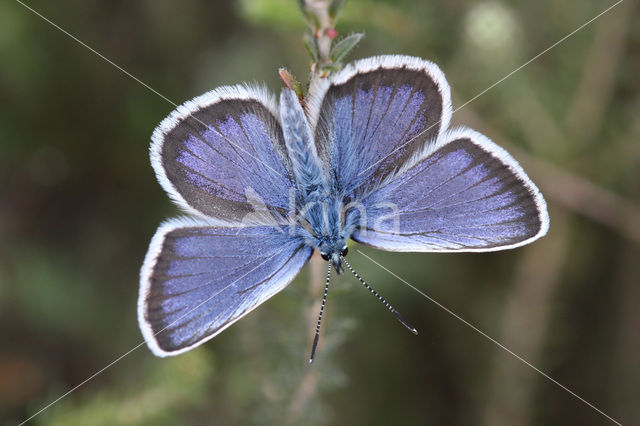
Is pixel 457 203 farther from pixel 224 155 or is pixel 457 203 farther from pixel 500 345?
pixel 500 345

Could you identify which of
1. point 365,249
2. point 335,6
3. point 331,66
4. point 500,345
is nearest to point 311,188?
point 331,66

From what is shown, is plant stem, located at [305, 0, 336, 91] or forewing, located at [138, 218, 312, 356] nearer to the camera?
plant stem, located at [305, 0, 336, 91]

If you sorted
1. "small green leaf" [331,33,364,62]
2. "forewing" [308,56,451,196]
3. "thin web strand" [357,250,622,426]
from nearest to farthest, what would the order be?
"small green leaf" [331,33,364,62]
"forewing" [308,56,451,196]
"thin web strand" [357,250,622,426]

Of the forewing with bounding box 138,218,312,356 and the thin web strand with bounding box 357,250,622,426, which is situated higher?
the forewing with bounding box 138,218,312,356

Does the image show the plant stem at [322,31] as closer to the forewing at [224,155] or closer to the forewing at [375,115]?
the forewing at [375,115]

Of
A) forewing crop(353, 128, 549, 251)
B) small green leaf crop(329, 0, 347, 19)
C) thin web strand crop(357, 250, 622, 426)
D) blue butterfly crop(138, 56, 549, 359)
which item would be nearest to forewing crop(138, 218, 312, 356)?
blue butterfly crop(138, 56, 549, 359)

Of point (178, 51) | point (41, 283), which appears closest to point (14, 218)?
point (41, 283)

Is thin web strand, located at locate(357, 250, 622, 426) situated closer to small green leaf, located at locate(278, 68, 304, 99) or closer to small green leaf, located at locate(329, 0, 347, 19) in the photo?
small green leaf, located at locate(278, 68, 304, 99)

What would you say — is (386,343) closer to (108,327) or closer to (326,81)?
(108,327)
